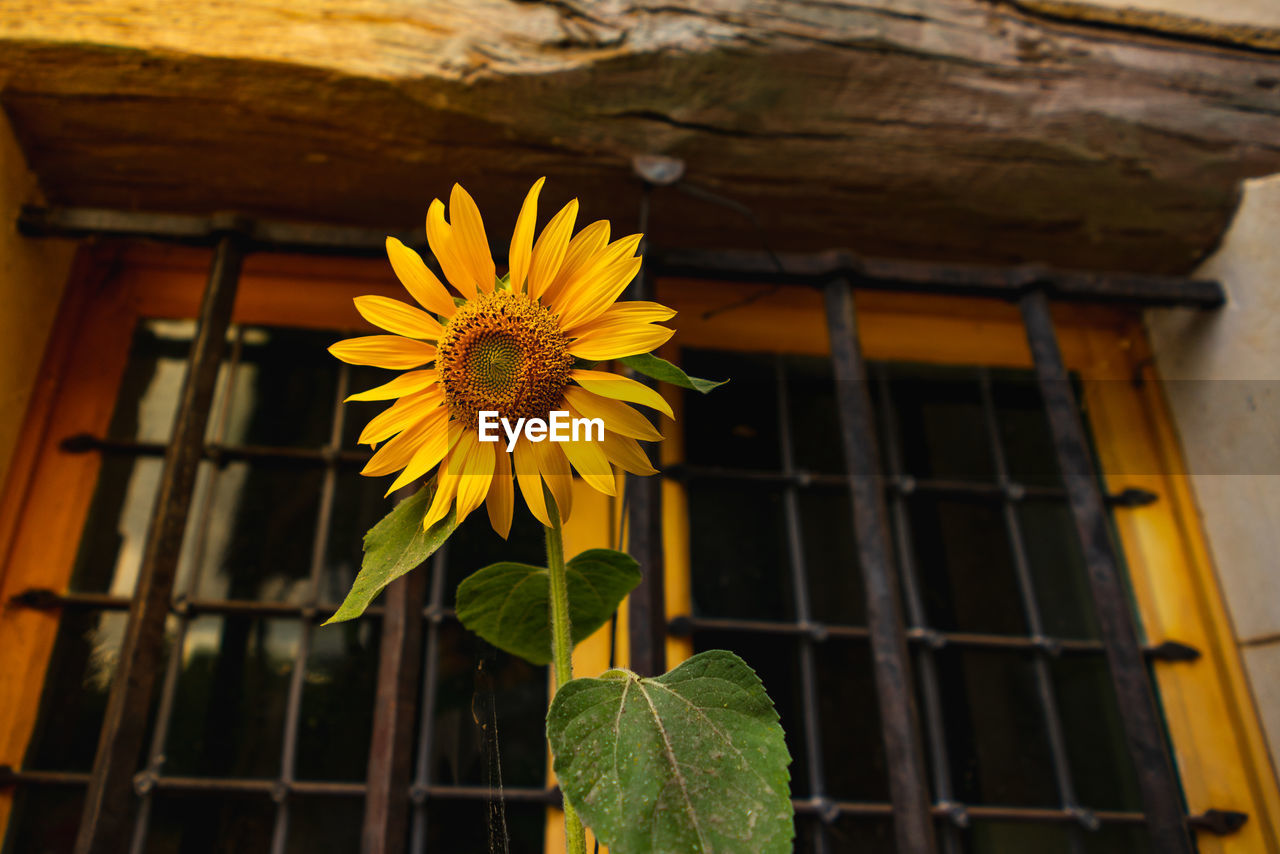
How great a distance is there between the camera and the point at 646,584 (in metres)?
1.08

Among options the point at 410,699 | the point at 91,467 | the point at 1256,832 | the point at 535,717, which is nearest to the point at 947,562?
the point at 1256,832

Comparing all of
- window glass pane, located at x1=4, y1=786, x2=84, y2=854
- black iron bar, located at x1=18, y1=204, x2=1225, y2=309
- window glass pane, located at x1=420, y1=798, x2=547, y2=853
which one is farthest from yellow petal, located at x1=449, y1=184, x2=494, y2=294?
window glass pane, located at x1=4, y1=786, x2=84, y2=854

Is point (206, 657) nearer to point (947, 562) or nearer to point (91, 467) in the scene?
point (91, 467)

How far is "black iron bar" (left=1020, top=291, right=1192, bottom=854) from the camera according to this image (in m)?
1.05

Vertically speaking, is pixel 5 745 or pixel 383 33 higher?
pixel 383 33

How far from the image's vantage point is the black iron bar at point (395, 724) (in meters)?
1.00

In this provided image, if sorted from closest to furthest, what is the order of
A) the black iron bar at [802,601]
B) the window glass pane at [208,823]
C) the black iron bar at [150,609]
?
the black iron bar at [150,609]
the window glass pane at [208,823]
the black iron bar at [802,601]

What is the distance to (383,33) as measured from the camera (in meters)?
1.22

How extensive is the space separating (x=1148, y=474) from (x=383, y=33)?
1644 mm

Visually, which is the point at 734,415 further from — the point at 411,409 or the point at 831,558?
the point at 411,409

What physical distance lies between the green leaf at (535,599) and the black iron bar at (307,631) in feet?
2.56

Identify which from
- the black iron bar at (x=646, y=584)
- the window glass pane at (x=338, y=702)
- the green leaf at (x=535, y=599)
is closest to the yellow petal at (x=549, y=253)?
the green leaf at (x=535, y=599)

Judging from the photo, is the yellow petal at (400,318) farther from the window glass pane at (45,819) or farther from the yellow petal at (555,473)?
the window glass pane at (45,819)

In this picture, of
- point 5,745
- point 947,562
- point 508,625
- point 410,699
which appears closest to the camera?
point 508,625
